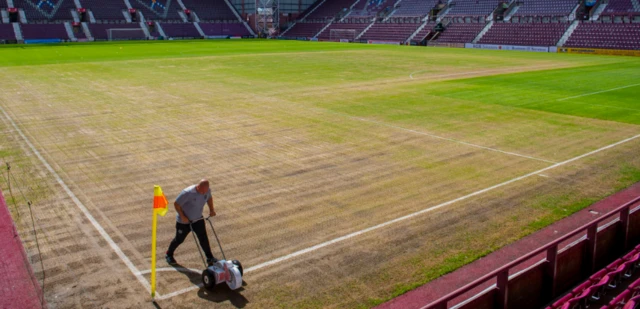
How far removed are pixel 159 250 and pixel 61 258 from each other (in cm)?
183

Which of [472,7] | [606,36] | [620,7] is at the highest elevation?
[472,7]

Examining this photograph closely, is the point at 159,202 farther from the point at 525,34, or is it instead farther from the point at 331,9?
the point at 331,9

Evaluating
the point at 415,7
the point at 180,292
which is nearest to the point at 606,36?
the point at 415,7

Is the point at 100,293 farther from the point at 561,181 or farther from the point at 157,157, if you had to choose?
the point at 561,181

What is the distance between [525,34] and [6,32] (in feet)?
251

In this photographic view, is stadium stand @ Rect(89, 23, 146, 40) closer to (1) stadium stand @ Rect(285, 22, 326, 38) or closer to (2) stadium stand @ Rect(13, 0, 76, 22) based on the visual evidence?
(2) stadium stand @ Rect(13, 0, 76, 22)

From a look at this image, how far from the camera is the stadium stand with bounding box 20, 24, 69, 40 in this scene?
8188 centimetres

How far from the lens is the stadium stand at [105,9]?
91250 millimetres

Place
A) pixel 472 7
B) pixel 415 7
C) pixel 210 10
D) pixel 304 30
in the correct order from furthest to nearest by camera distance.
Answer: pixel 210 10, pixel 304 30, pixel 415 7, pixel 472 7

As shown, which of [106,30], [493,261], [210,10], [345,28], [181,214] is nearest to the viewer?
[181,214]

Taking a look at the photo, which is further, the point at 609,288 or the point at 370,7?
the point at 370,7

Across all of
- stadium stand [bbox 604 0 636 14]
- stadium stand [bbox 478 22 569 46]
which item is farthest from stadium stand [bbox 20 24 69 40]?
stadium stand [bbox 604 0 636 14]

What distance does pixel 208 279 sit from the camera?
896 cm

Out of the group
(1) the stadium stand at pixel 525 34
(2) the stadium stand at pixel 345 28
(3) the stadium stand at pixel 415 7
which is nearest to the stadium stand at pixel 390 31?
(2) the stadium stand at pixel 345 28
